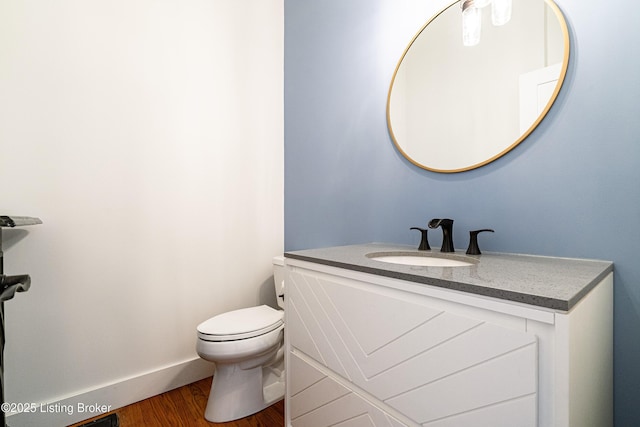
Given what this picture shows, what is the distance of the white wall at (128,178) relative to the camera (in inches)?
51.6

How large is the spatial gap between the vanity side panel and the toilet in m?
1.16

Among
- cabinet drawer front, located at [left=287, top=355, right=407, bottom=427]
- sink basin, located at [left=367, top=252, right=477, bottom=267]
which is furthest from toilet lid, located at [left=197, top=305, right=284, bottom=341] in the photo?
sink basin, located at [left=367, top=252, right=477, bottom=267]

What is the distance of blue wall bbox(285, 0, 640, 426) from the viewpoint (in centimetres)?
86

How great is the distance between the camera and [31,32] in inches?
51.4

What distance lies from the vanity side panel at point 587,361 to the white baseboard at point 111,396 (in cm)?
178

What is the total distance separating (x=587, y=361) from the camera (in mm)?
655

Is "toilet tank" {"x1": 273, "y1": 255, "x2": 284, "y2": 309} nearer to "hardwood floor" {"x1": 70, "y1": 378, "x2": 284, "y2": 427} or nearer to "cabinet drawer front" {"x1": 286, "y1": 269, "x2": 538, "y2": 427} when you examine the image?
"hardwood floor" {"x1": 70, "y1": 378, "x2": 284, "y2": 427}

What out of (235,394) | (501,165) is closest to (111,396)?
(235,394)

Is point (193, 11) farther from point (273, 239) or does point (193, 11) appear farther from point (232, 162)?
point (273, 239)

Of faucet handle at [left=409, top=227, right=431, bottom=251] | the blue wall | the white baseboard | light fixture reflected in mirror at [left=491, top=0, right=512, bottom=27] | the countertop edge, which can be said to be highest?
light fixture reflected in mirror at [left=491, top=0, right=512, bottom=27]

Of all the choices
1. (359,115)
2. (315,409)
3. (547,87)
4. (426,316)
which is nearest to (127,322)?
(315,409)

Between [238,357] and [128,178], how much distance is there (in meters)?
1.06

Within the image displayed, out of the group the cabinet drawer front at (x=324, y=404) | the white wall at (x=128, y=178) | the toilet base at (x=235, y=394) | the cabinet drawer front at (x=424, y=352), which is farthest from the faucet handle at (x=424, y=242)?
the white wall at (x=128, y=178)

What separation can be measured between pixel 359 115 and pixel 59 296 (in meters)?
1.71
